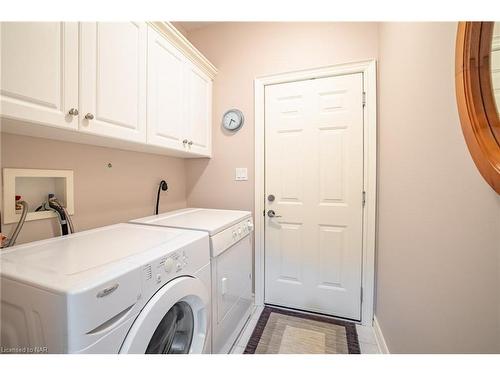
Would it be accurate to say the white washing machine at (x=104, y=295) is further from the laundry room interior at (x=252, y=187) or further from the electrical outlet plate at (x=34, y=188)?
the electrical outlet plate at (x=34, y=188)

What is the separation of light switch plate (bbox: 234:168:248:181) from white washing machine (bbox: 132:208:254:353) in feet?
1.48

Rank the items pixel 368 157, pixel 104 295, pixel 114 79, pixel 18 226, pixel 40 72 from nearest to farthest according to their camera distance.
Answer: pixel 104 295, pixel 40 72, pixel 18 226, pixel 114 79, pixel 368 157

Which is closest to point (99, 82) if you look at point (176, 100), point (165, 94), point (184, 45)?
point (165, 94)

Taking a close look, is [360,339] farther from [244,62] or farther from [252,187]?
[244,62]

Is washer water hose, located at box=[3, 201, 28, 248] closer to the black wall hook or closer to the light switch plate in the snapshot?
the black wall hook

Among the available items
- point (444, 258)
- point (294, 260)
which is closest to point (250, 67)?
point (294, 260)

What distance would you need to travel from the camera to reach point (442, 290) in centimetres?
77

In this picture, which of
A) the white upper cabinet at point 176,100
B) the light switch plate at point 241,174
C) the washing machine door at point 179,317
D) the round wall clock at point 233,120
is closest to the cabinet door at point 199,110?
the white upper cabinet at point 176,100

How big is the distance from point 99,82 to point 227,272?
1.21 meters

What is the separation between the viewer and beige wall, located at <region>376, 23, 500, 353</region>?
596 mm

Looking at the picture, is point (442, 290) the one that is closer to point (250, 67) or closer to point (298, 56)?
point (298, 56)

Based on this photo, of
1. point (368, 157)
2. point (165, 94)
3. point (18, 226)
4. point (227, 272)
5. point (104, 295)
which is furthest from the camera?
point (368, 157)

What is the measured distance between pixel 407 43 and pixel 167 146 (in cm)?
154

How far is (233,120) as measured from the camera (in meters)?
1.96
